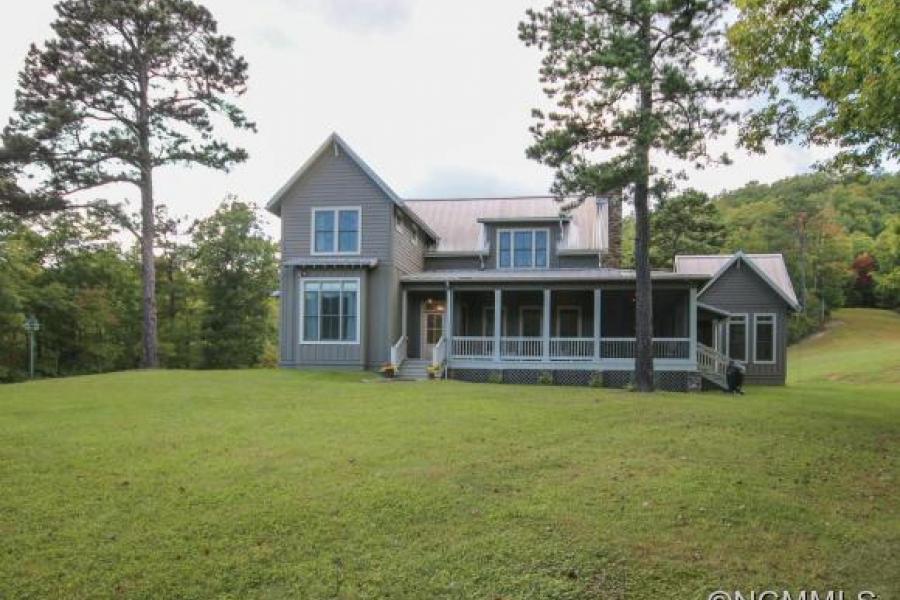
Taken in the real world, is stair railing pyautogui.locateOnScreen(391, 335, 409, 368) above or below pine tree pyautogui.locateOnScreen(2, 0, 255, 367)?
below

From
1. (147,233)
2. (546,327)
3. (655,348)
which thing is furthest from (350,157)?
(655,348)

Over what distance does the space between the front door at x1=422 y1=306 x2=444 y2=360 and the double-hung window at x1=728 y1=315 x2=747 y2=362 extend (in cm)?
1187

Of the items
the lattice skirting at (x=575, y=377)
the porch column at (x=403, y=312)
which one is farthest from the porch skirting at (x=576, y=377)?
the porch column at (x=403, y=312)

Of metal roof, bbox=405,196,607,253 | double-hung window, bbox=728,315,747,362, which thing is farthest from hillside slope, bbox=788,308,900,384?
metal roof, bbox=405,196,607,253

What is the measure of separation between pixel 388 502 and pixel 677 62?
1497cm

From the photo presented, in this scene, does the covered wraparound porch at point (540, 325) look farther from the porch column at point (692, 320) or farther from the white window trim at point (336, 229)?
the white window trim at point (336, 229)

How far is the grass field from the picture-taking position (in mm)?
4602

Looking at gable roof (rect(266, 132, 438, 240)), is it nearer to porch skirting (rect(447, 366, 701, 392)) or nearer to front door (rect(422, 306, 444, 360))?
front door (rect(422, 306, 444, 360))

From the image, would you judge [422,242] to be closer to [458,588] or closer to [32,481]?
[32,481]

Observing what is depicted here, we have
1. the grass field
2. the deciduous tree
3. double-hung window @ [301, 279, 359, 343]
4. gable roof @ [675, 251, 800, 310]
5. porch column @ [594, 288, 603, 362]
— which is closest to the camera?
the grass field

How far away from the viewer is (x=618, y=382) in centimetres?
1980

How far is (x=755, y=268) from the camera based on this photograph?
78.6 ft

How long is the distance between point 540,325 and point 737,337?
8386 mm

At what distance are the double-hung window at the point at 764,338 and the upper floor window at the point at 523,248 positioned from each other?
8.97 meters
